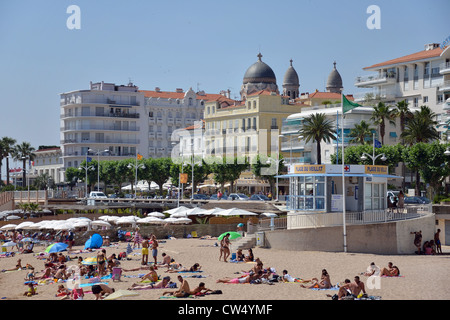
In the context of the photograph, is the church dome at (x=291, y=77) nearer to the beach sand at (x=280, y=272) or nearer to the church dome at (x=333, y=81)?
the church dome at (x=333, y=81)

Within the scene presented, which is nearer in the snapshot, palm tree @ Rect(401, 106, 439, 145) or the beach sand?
the beach sand

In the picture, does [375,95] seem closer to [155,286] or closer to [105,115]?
[105,115]

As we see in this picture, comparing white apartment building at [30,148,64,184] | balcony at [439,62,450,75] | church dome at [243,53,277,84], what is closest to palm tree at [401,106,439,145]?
balcony at [439,62,450,75]

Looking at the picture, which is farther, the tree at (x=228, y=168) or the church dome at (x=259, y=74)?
the church dome at (x=259, y=74)

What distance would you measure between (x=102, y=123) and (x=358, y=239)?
80203 millimetres

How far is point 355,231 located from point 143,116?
269 ft

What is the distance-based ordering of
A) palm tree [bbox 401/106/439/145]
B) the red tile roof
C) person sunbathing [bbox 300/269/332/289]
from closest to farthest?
person sunbathing [bbox 300/269/332/289] < palm tree [bbox 401/106/439/145] < the red tile roof

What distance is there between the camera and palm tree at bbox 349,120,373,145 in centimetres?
7131

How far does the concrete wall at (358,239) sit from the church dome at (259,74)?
252ft

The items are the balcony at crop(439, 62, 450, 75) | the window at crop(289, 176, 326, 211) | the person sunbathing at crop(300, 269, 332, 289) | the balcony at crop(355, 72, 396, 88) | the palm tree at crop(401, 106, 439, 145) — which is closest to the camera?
the person sunbathing at crop(300, 269, 332, 289)

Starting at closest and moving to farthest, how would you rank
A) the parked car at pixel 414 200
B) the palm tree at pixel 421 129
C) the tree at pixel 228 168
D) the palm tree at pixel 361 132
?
the parked car at pixel 414 200 < the palm tree at pixel 421 129 < the palm tree at pixel 361 132 < the tree at pixel 228 168

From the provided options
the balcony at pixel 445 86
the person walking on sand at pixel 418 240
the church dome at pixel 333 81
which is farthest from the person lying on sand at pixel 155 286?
the church dome at pixel 333 81

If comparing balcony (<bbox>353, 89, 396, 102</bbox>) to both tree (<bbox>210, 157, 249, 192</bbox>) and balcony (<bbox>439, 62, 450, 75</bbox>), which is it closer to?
balcony (<bbox>439, 62, 450, 75</bbox>)

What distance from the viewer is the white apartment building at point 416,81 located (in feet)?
243
